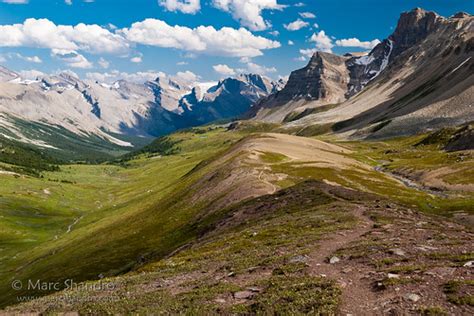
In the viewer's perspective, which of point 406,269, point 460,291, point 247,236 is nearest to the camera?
point 460,291

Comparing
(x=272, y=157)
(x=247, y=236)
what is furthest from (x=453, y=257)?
(x=272, y=157)

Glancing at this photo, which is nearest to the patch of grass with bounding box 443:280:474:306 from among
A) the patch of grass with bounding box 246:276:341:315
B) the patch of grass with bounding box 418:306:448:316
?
the patch of grass with bounding box 418:306:448:316

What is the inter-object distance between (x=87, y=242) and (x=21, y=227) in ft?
218

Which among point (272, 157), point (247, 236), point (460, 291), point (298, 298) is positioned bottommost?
point (247, 236)

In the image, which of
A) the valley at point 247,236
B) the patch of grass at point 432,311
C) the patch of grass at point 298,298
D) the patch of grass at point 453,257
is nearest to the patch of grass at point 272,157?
the valley at point 247,236

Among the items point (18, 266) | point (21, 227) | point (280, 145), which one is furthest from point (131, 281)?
point (21, 227)

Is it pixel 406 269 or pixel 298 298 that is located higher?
pixel 406 269

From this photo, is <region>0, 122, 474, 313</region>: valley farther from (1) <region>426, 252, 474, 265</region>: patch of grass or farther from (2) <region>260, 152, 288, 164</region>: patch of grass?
(2) <region>260, 152, 288, 164</region>: patch of grass

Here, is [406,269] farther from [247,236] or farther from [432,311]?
[247,236]

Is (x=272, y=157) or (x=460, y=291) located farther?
(x=272, y=157)

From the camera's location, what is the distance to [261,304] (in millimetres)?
23656

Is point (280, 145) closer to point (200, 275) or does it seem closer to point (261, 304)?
point (200, 275)

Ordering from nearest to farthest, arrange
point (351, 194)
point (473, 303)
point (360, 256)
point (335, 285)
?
point (473, 303) < point (335, 285) < point (360, 256) < point (351, 194)

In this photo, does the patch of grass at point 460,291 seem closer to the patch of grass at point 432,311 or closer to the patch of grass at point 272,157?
the patch of grass at point 432,311
